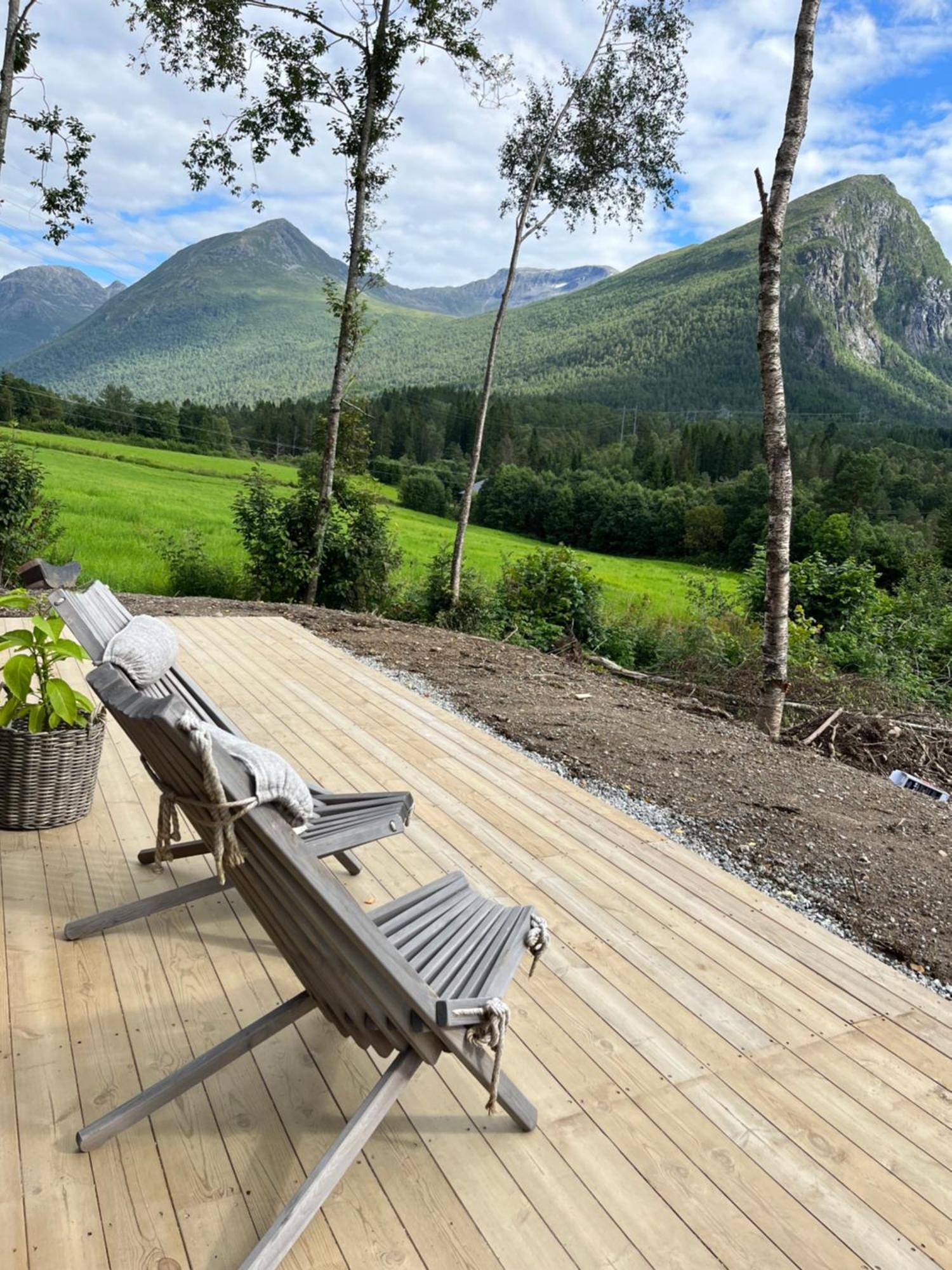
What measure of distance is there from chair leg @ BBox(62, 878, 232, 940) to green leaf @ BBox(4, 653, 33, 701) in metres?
0.83

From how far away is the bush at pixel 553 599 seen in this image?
10.8m

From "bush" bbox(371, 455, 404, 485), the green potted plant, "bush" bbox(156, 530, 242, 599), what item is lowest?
"bush" bbox(156, 530, 242, 599)

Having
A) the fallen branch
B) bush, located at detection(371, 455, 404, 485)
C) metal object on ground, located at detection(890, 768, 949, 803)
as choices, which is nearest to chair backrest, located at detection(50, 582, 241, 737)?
metal object on ground, located at detection(890, 768, 949, 803)

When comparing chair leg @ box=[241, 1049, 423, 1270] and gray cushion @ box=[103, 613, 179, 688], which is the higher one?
gray cushion @ box=[103, 613, 179, 688]

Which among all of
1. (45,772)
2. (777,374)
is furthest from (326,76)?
(45,772)

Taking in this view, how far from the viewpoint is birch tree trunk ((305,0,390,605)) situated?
31.4 feet

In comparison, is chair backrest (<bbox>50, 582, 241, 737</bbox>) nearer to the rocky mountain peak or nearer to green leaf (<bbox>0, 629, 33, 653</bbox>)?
green leaf (<bbox>0, 629, 33, 653</bbox>)

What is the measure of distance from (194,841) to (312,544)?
8030 millimetres

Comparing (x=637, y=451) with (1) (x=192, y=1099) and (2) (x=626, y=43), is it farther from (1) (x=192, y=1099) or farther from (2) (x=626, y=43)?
(1) (x=192, y=1099)

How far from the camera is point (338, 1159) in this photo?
4.56 ft

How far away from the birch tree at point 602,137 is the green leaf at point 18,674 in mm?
8146

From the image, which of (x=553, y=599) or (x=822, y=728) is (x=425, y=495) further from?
(x=822, y=728)

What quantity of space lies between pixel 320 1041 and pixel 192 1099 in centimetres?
32

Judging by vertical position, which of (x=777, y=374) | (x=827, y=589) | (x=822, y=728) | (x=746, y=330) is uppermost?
(x=746, y=330)
